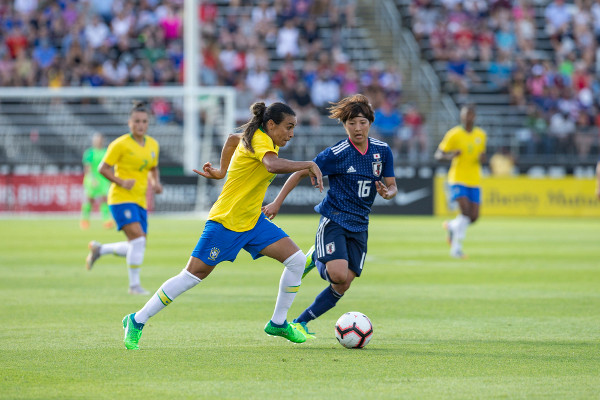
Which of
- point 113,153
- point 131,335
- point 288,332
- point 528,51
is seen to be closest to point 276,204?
point 288,332

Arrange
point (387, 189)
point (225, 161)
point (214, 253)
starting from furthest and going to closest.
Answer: point (225, 161) → point (387, 189) → point (214, 253)

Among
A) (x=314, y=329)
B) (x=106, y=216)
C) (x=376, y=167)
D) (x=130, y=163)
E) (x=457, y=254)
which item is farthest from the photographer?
(x=106, y=216)

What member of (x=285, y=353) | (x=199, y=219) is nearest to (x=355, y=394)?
(x=285, y=353)

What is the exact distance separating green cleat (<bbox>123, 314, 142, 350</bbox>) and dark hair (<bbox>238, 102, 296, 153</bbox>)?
1712 mm

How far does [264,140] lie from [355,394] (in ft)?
8.42

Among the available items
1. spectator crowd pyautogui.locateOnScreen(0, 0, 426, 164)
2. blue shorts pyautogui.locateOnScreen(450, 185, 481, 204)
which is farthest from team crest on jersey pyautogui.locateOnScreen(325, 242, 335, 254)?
spectator crowd pyautogui.locateOnScreen(0, 0, 426, 164)

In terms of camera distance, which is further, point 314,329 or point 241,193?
point 314,329

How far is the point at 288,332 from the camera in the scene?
321 inches

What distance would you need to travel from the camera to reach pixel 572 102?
32.7 meters

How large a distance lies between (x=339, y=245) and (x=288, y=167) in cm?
119

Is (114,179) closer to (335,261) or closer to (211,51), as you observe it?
(335,261)

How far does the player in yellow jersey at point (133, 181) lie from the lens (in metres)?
11.8

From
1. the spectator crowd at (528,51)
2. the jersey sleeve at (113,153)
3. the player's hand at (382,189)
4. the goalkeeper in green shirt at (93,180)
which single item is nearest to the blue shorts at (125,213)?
the jersey sleeve at (113,153)

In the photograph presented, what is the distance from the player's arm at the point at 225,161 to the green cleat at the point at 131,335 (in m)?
1.36
